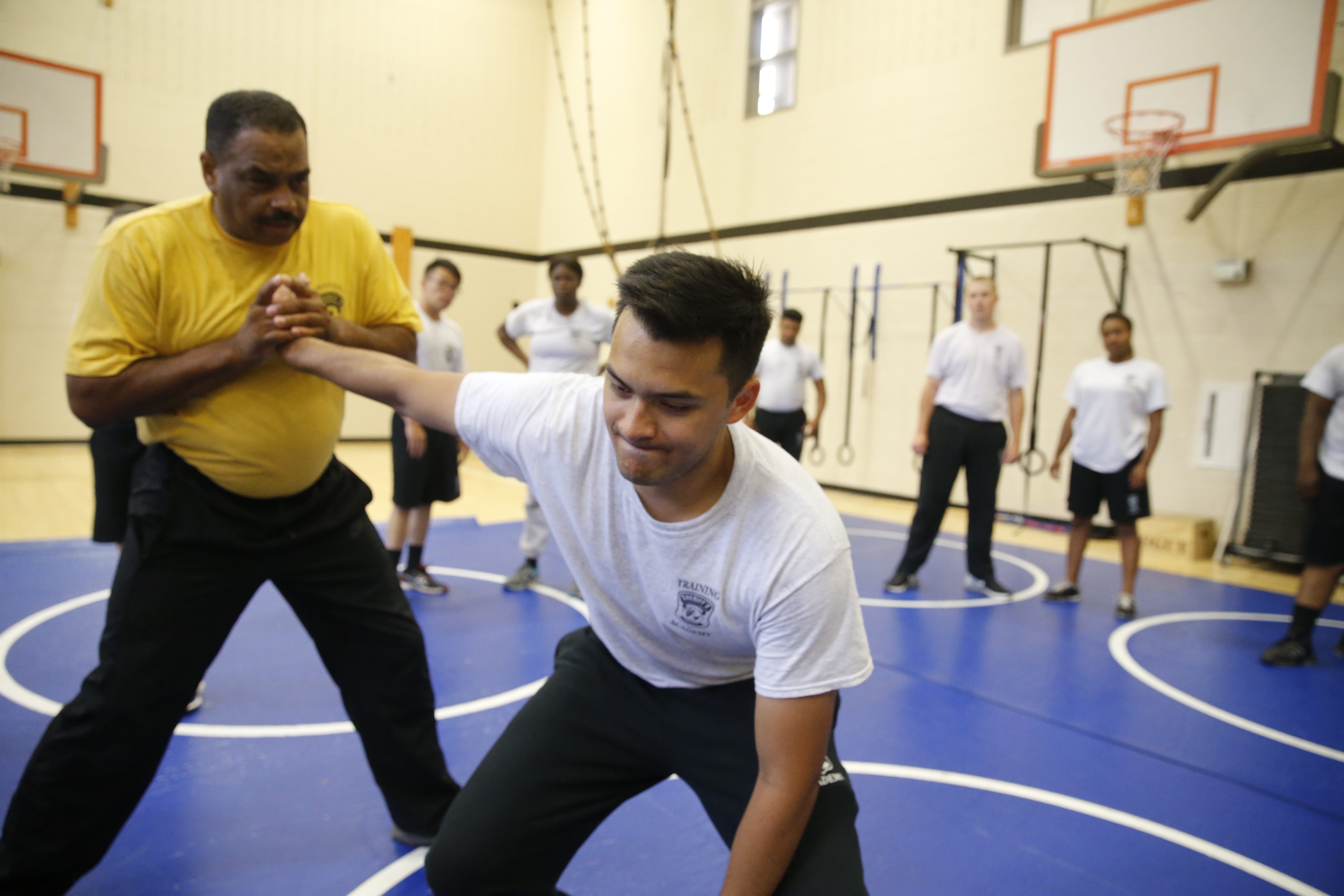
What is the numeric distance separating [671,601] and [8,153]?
9633 mm

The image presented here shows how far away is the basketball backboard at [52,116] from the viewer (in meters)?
8.07

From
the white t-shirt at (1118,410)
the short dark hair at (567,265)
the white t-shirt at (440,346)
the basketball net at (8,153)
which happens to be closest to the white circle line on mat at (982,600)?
the white t-shirt at (1118,410)

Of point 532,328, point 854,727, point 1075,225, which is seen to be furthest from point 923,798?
point 1075,225

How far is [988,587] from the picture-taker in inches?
206

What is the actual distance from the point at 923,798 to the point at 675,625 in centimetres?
152

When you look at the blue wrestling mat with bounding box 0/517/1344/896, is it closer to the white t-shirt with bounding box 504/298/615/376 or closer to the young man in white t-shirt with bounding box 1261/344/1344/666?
the young man in white t-shirt with bounding box 1261/344/1344/666

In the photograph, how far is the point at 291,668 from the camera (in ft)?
11.4

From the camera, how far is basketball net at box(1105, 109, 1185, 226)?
618cm

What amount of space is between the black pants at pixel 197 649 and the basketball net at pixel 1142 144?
6.49 m

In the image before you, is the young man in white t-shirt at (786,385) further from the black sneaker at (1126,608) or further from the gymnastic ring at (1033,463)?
the black sneaker at (1126,608)

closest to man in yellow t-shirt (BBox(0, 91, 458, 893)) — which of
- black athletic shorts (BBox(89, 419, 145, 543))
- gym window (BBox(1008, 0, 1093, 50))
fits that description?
black athletic shorts (BBox(89, 419, 145, 543))

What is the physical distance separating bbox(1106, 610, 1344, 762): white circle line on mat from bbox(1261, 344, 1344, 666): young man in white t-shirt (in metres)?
0.64

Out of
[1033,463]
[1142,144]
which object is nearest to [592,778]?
[1142,144]

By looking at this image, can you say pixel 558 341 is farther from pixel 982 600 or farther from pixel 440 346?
pixel 982 600
